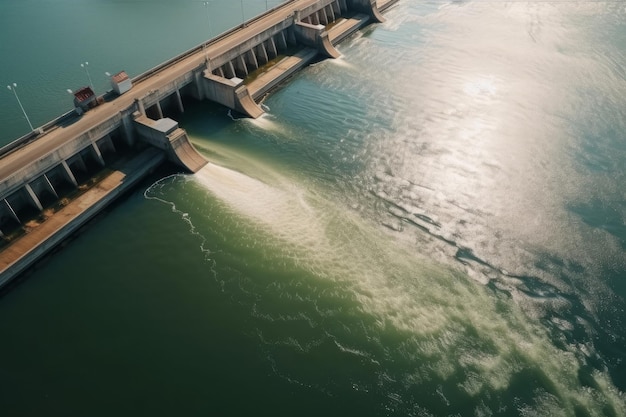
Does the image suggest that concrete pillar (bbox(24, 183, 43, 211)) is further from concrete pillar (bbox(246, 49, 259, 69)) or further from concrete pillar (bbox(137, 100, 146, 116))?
concrete pillar (bbox(246, 49, 259, 69))

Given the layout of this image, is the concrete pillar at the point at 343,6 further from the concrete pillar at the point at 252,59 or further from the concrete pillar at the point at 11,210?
the concrete pillar at the point at 11,210

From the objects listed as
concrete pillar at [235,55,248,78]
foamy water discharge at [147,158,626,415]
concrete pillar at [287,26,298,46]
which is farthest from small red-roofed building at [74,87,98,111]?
concrete pillar at [287,26,298,46]

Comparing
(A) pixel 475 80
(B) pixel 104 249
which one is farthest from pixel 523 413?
(A) pixel 475 80

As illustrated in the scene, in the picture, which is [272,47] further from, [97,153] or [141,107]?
[97,153]

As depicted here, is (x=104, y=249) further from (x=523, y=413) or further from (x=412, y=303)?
(x=523, y=413)

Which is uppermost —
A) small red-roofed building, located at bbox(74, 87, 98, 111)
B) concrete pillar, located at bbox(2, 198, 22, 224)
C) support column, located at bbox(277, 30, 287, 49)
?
small red-roofed building, located at bbox(74, 87, 98, 111)

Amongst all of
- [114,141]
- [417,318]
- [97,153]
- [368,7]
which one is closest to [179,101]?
[114,141]
